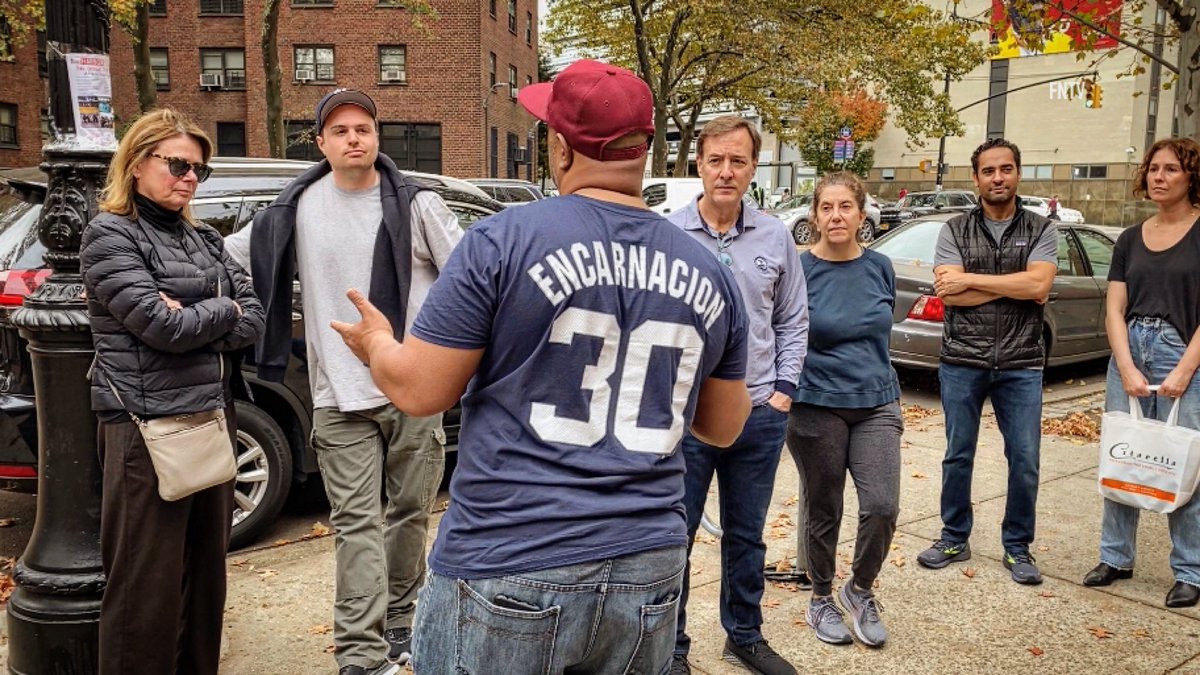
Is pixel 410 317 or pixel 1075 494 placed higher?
pixel 410 317

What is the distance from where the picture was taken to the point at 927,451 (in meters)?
7.55

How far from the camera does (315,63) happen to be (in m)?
36.2

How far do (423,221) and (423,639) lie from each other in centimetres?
210

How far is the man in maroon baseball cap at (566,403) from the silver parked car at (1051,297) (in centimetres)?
754

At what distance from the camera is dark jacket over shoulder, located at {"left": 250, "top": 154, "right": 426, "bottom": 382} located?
11.9ft

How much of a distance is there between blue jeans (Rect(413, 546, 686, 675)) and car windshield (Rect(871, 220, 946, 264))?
8.36 m

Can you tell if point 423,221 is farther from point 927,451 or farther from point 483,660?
point 927,451

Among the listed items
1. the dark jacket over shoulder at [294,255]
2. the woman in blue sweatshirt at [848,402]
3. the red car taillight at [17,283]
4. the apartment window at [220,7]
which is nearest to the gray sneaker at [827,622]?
the woman in blue sweatshirt at [848,402]

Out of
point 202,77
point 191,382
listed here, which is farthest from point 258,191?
point 202,77

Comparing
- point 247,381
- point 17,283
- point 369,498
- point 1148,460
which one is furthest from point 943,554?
point 17,283

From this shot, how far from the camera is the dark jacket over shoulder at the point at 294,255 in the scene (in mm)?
3627

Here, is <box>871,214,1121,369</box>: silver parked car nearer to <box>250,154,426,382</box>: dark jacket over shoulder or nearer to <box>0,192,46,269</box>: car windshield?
<box>250,154,426,382</box>: dark jacket over shoulder

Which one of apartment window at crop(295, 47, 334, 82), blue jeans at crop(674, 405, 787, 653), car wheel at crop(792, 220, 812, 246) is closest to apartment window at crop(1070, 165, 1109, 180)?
car wheel at crop(792, 220, 812, 246)

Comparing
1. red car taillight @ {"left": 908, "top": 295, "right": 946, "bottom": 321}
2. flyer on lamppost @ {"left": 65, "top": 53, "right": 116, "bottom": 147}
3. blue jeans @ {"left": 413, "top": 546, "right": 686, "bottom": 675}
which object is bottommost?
red car taillight @ {"left": 908, "top": 295, "right": 946, "bottom": 321}
